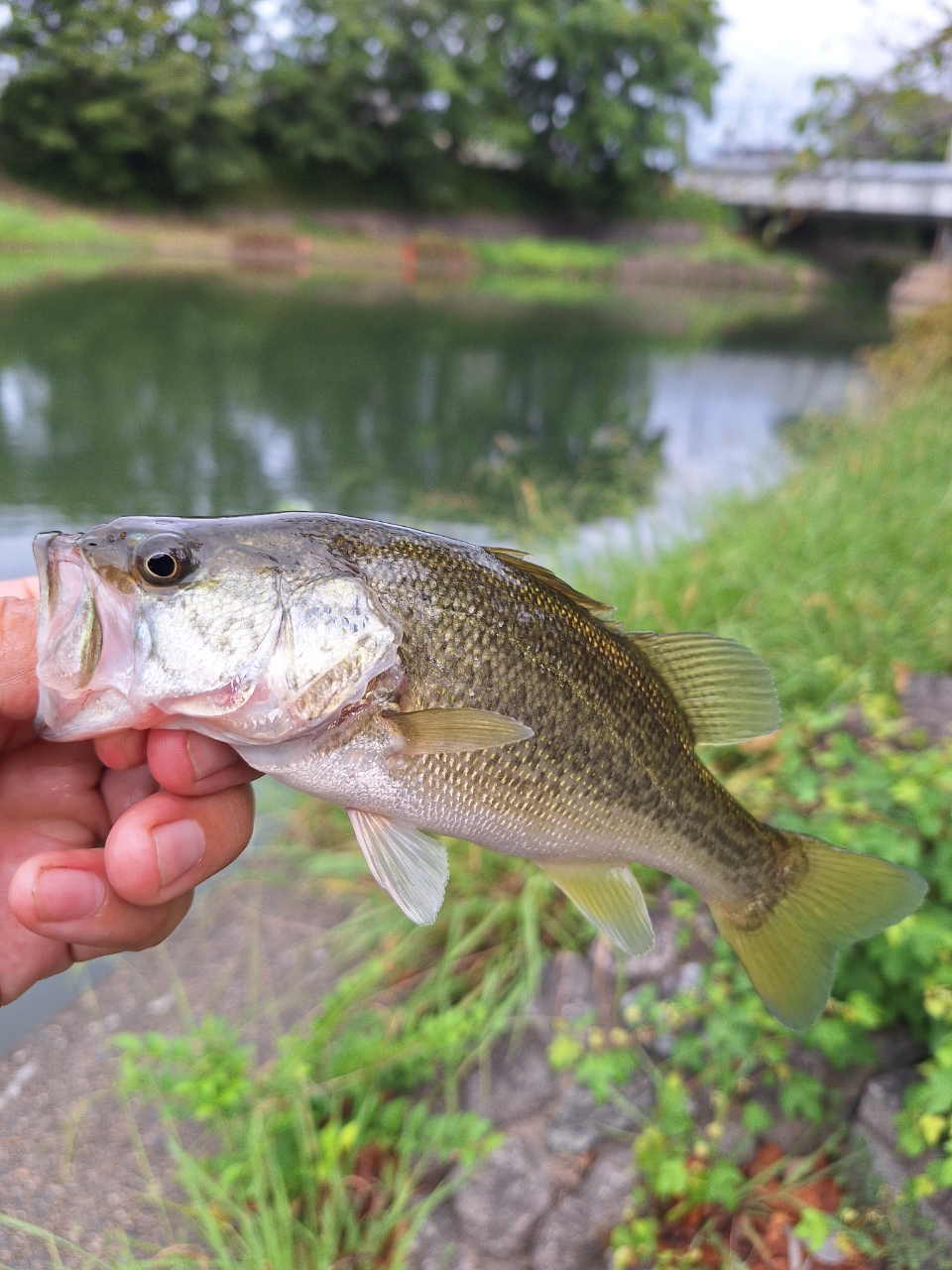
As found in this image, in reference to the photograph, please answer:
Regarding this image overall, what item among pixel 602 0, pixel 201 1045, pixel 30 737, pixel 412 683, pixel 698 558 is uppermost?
pixel 602 0

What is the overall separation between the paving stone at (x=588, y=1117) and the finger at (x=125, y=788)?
5.99ft

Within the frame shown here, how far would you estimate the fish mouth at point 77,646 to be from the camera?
1.46 metres

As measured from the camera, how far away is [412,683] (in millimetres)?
1690

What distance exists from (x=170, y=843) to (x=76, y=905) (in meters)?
0.22

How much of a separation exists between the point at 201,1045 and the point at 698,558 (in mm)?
3896

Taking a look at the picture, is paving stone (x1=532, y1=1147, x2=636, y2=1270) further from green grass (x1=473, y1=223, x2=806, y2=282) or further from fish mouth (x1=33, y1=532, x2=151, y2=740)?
green grass (x1=473, y1=223, x2=806, y2=282)

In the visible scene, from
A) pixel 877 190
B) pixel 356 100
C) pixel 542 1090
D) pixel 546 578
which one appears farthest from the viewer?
pixel 356 100

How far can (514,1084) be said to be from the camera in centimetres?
292

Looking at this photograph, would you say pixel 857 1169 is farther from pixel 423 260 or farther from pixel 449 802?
pixel 423 260

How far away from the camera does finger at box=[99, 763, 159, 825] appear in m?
1.99

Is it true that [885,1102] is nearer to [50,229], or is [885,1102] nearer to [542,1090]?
[542,1090]

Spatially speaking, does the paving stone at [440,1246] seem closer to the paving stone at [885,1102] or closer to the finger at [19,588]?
the paving stone at [885,1102]

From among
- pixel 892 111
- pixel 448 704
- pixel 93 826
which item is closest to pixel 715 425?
pixel 892 111

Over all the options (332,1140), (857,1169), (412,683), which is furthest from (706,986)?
(412,683)
